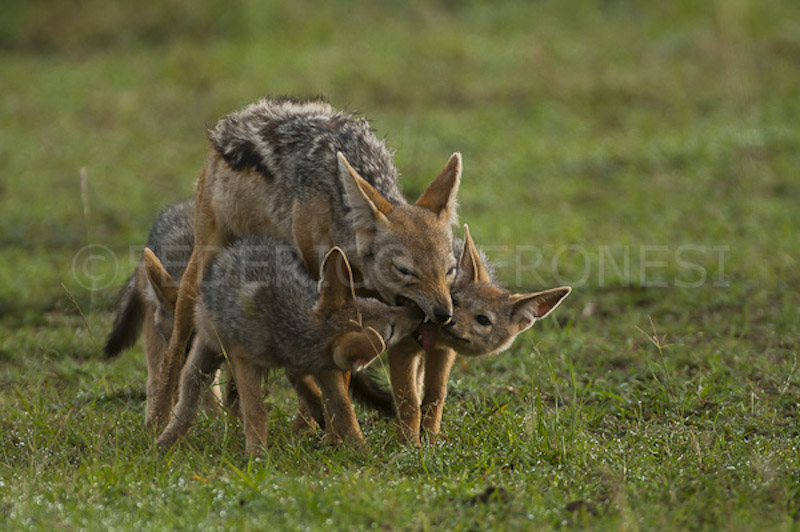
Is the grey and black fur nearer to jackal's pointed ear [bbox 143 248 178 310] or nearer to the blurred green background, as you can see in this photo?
jackal's pointed ear [bbox 143 248 178 310]

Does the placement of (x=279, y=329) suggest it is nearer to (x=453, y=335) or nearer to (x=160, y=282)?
(x=453, y=335)

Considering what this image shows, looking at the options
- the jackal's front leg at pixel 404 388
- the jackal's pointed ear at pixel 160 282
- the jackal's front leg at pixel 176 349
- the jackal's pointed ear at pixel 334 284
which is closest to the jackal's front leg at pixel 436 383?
the jackal's front leg at pixel 404 388

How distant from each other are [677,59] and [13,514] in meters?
12.3

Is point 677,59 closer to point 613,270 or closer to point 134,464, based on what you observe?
point 613,270

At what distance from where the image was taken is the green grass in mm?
4801

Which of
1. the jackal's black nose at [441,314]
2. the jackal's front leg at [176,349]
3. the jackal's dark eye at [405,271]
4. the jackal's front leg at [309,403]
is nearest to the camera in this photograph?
the jackal's black nose at [441,314]

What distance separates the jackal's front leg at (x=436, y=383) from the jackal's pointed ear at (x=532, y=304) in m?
0.42

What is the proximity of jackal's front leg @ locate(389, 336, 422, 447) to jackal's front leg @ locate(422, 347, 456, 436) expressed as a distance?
13 centimetres

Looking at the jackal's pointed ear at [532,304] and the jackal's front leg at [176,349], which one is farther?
the jackal's front leg at [176,349]

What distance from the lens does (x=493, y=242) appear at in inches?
Answer: 382

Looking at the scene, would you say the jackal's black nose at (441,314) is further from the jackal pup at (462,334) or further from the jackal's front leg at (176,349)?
the jackal's front leg at (176,349)
